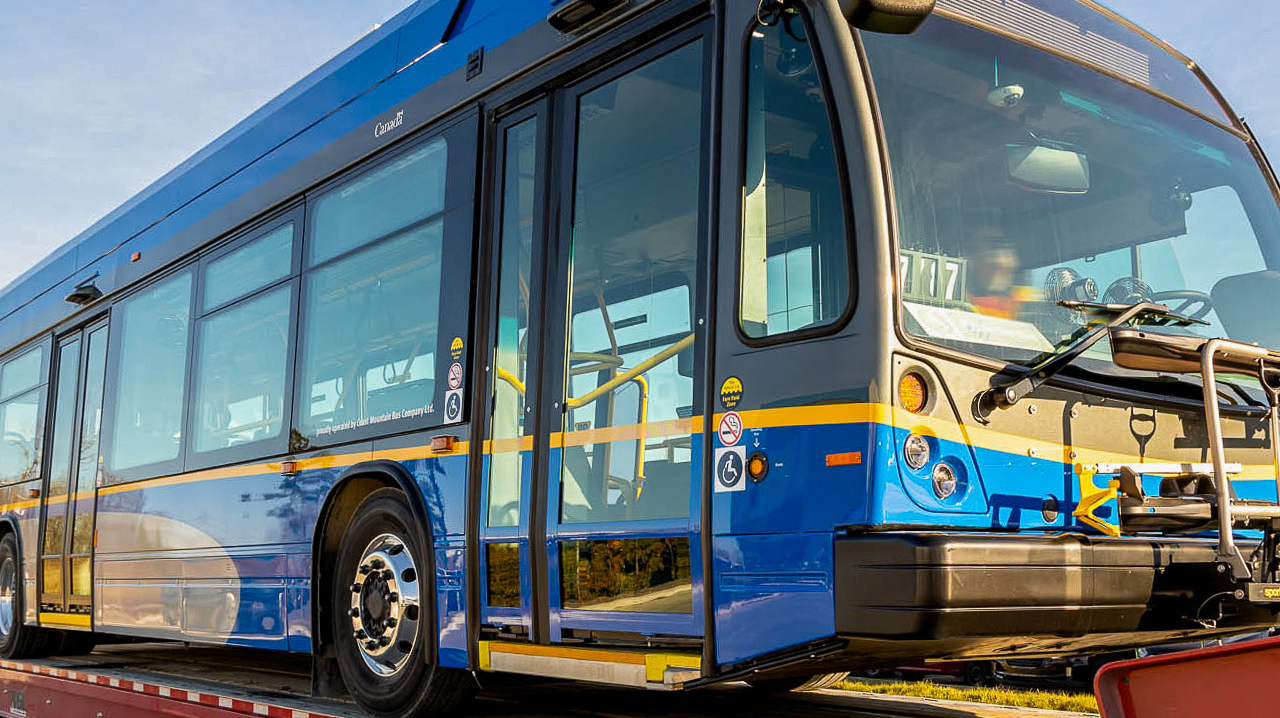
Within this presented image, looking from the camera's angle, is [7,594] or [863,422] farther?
[7,594]

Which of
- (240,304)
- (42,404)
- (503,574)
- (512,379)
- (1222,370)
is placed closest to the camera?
(1222,370)

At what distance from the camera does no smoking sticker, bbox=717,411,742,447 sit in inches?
155

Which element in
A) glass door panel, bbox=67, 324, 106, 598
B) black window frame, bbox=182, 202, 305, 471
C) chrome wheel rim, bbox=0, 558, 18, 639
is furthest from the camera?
chrome wheel rim, bbox=0, 558, 18, 639

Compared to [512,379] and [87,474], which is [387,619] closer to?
[512,379]

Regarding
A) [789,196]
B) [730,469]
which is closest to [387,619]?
[730,469]

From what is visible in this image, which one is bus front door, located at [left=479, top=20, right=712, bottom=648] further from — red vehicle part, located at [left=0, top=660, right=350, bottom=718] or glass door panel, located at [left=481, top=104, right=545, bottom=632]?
red vehicle part, located at [left=0, top=660, right=350, bottom=718]

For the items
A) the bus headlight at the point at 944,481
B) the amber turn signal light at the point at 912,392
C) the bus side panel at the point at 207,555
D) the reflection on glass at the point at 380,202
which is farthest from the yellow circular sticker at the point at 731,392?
the bus side panel at the point at 207,555

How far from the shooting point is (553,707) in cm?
568

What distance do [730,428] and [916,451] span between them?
0.60m

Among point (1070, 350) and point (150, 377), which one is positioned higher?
point (150, 377)

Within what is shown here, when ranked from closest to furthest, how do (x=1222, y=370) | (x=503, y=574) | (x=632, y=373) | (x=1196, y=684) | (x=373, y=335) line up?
(x=1196, y=684) → (x=1222, y=370) → (x=632, y=373) → (x=503, y=574) → (x=373, y=335)

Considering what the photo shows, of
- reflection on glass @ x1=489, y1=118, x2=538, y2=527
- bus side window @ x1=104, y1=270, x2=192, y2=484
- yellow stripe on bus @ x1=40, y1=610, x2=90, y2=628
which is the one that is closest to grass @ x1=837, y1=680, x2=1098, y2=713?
reflection on glass @ x1=489, y1=118, x2=538, y2=527

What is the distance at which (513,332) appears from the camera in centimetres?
508

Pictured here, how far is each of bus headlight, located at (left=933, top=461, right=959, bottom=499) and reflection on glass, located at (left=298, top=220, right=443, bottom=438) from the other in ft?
8.19
